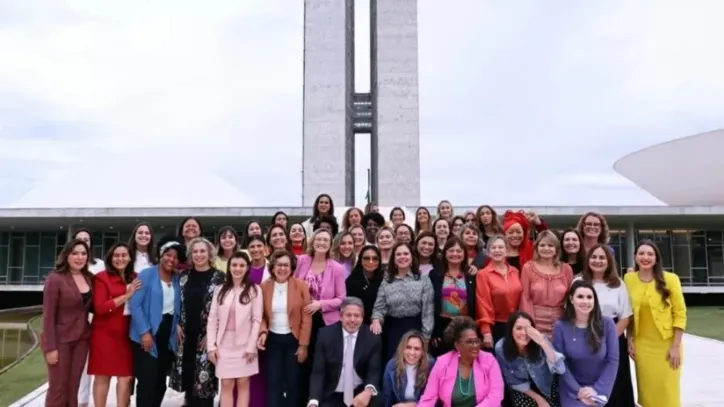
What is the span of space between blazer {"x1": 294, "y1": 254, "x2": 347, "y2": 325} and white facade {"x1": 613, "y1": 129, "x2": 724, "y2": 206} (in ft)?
88.1

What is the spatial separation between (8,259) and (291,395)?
24.1 metres

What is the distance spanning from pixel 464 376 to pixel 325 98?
28.5 metres

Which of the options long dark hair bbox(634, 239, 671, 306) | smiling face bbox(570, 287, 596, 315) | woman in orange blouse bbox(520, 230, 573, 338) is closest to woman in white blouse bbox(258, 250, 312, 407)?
woman in orange blouse bbox(520, 230, 573, 338)

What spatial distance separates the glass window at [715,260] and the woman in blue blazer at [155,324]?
2350 cm

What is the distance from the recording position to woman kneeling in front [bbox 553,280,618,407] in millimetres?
3902

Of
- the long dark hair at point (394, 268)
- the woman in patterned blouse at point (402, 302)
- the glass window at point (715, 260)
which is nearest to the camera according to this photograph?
the woman in patterned blouse at point (402, 302)

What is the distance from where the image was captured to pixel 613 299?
167 inches

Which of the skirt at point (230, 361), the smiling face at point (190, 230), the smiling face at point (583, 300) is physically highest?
the smiling face at point (190, 230)

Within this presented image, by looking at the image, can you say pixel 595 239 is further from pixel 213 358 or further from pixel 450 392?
pixel 213 358

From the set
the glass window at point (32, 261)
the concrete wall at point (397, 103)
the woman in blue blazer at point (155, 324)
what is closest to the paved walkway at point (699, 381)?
the woman in blue blazer at point (155, 324)

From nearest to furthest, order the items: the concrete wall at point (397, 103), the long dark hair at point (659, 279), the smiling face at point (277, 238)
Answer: the long dark hair at point (659, 279), the smiling face at point (277, 238), the concrete wall at point (397, 103)

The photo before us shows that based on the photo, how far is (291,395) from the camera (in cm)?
448

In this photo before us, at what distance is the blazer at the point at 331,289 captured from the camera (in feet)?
15.1

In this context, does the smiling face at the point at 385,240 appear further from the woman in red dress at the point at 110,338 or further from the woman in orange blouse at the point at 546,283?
the woman in red dress at the point at 110,338
